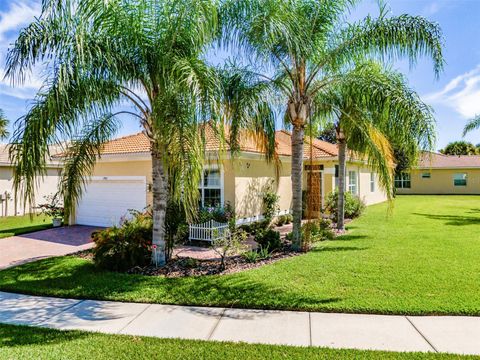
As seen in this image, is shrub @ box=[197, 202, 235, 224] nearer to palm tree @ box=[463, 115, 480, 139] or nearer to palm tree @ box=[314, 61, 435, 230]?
palm tree @ box=[314, 61, 435, 230]

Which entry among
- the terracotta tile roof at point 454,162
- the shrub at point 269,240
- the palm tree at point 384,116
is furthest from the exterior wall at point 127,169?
the terracotta tile roof at point 454,162

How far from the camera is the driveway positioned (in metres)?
10.8

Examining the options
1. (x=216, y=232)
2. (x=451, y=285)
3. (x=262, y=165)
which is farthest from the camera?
(x=262, y=165)

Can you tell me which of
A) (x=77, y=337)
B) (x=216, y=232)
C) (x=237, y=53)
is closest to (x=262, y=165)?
(x=216, y=232)

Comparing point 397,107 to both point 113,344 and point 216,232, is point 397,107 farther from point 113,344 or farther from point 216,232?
point 113,344

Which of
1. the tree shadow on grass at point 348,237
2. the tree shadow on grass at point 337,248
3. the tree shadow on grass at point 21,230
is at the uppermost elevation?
the tree shadow on grass at point 21,230

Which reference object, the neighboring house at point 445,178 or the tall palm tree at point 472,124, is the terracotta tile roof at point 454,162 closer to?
the neighboring house at point 445,178

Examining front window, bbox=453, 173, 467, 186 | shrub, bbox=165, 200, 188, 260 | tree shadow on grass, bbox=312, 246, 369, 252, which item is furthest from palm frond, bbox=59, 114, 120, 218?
front window, bbox=453, 173, 467, 186

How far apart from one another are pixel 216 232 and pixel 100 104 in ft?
20.9

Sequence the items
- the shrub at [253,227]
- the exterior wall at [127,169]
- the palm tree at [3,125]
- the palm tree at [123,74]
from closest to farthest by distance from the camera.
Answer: the palm tree at [123,74], the shrub at [253,227], the exterior wall at [127,169], the palm tree at [3,125]

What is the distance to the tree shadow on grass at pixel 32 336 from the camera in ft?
16.5

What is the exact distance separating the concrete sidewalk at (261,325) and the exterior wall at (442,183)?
1458 inches

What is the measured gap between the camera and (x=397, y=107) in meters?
8.73

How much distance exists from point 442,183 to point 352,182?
2233cm
